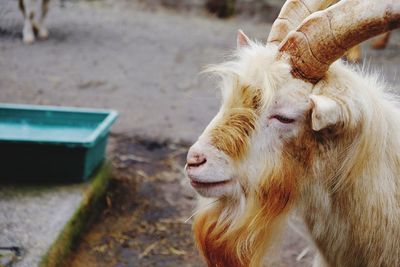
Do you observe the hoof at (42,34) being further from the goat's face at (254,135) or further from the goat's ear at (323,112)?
the goat's ear at (323,112)

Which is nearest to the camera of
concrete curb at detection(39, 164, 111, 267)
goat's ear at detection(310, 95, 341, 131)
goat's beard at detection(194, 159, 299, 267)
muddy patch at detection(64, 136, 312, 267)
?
goat's ear at detection(310, 95, 341, 131)

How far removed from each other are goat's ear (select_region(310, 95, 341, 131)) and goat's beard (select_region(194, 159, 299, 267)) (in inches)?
9.9

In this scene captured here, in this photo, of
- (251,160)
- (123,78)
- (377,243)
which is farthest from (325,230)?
(123,78)

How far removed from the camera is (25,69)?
7.43 metres

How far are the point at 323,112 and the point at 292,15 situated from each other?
2.23 ft

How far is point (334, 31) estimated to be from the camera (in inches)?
77.7

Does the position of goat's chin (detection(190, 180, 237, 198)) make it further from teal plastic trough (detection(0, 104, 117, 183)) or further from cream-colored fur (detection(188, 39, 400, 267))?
teal plastic trough (detection(0, 104, 117, 183))

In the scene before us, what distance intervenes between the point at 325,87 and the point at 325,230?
1.91 feet

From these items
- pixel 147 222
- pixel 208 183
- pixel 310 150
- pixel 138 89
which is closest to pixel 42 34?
Answer: pixel 138 89

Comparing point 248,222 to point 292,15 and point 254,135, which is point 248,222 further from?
point 292,15

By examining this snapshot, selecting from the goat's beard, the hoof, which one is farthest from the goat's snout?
the hoof

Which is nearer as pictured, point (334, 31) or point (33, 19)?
point (334, 31)

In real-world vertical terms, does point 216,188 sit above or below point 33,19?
above

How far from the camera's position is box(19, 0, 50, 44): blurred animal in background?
9.07 m
